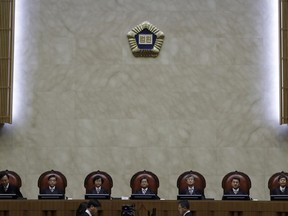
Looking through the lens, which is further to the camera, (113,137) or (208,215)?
(113,137)

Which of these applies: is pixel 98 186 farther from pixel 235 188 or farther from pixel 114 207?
pixel 235 188

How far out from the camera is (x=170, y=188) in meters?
12.2

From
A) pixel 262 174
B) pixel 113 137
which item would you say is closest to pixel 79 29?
pixel 113 137

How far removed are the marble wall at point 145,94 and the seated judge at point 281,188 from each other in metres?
1.98

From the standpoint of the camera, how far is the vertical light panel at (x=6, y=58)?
1209 cm

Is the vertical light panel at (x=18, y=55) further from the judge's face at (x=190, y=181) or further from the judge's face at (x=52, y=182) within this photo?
the judge's face at (x=190, y=181)

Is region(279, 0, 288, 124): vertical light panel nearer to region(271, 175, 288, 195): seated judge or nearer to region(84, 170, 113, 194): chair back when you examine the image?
region(271, 175, 288, 195): seated judge

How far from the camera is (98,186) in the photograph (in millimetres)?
10211

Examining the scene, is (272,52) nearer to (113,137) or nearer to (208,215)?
(113,137)

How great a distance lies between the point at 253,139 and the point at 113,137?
7.00 ft

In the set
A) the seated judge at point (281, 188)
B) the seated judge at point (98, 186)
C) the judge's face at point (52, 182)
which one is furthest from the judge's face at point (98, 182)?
the seated judge at point (281, 188)

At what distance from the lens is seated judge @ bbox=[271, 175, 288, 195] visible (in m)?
10.0

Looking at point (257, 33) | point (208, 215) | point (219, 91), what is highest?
point (257, 33)

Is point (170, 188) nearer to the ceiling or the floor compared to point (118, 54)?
nearer to the floor
